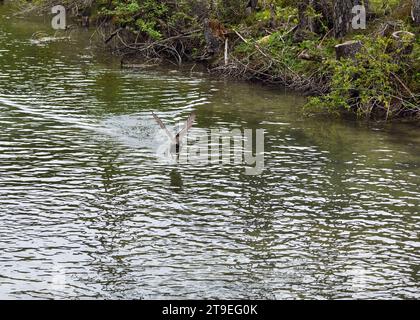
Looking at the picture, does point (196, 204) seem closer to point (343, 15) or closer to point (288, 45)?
point (343, 15)

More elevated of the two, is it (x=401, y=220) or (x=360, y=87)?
(x=360, y=87)

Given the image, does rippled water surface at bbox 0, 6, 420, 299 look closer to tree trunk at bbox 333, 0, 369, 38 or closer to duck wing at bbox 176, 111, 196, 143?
duck wing at bbox 176, 111, 196, 143

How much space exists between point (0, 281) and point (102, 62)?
66.2 feet

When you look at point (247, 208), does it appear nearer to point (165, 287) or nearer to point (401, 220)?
point (401, 220)

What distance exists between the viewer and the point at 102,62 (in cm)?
3397

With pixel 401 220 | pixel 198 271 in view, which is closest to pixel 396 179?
pixel 401 220

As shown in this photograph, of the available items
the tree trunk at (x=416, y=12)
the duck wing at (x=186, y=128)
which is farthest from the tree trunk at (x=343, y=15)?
the duck wing at (x=186, y=128)

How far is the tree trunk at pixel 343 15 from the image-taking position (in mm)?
29062

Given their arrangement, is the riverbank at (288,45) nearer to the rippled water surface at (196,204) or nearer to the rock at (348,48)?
the rock at (348,48)

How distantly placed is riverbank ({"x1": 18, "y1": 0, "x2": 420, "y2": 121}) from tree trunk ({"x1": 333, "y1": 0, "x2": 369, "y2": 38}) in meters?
0.27

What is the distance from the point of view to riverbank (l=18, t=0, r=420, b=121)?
26.2 metres

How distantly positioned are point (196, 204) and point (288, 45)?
43.5 feet

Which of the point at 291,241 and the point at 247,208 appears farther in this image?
the point at 247,208

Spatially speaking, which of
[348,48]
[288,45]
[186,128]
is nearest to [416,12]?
[348,48]
